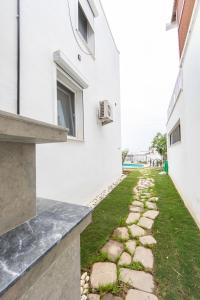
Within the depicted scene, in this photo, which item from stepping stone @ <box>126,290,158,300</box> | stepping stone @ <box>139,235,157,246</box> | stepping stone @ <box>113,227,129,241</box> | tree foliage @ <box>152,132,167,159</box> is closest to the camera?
stepping stone @ <box>126,290,158,300</box>

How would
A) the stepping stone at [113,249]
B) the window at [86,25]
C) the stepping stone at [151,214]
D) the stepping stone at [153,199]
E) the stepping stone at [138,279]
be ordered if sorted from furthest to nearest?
1. the stepping stone at [153,199]
2. the window at [86,25]
3. the stepping stone at [151,214]
4. the stepping stone at [113,249]
5. the stepping stone at [138,279]

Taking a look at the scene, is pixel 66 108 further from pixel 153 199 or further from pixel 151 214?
pixel 153 199

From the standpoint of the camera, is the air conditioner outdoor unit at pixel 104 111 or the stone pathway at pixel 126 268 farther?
the air conditioner outdoor unit at pixel 104 111

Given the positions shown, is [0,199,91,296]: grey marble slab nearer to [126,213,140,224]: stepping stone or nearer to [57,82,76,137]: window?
[126,213,140,224]: stepping stone

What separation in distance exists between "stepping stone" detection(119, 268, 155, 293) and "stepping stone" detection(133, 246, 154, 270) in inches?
5.8

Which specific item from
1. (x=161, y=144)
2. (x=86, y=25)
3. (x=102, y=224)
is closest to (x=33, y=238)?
(x=102, y=224)

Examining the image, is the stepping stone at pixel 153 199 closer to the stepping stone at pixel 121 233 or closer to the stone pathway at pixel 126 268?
the stone pathway at pixel 126 268

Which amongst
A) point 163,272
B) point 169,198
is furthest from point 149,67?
point 163,272

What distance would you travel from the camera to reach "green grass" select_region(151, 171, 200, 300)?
1539 millimetres

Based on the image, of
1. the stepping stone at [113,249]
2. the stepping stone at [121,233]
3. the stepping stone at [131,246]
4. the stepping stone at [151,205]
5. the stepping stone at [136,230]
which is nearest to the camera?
the stepping stone at [113,249]

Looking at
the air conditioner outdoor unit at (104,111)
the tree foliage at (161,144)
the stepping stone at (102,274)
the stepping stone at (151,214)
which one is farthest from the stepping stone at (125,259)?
the tree foliage at (161,144)

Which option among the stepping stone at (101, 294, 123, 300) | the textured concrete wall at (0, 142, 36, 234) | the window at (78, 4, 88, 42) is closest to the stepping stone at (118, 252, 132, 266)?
the stepping stone at (101, 294, 123, 300)

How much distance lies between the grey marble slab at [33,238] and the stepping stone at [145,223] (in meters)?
1.99

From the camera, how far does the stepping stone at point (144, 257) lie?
6.16ft
